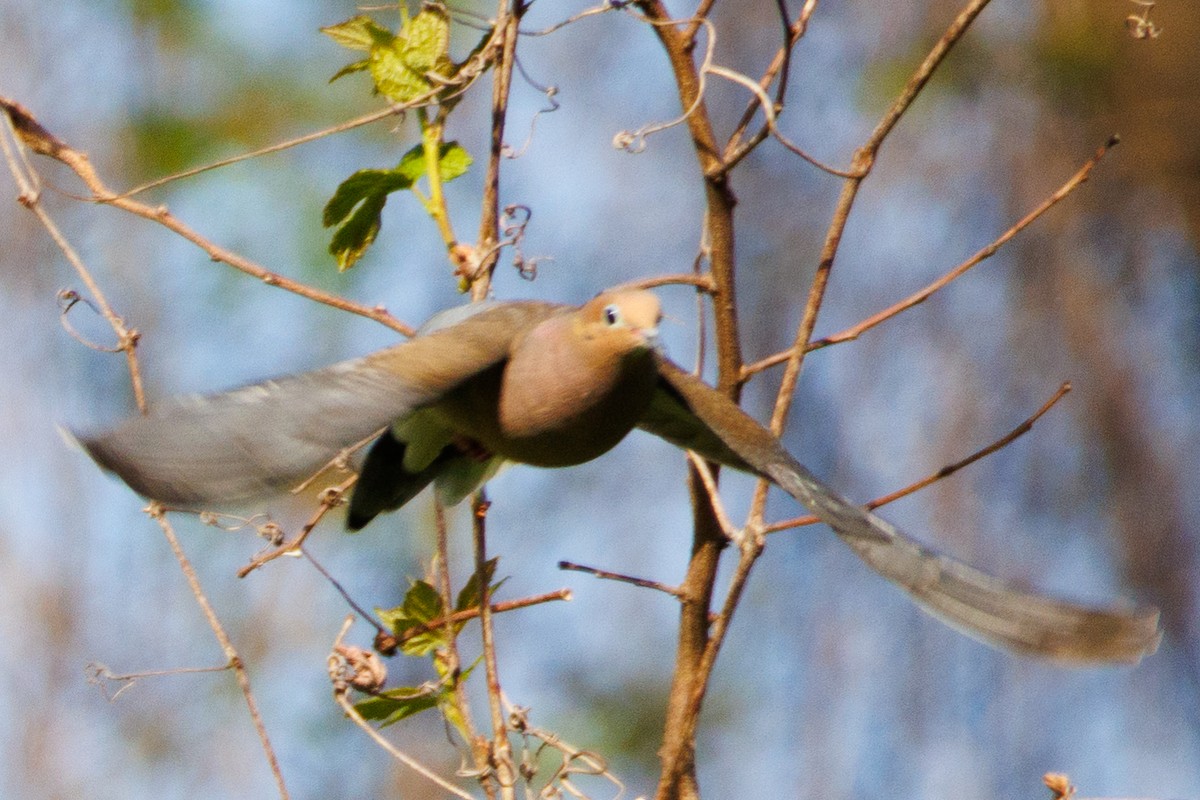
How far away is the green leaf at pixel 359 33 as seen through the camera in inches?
98.1

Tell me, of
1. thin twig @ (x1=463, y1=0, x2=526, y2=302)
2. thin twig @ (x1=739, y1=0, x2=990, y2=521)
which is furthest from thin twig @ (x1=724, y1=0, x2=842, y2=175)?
thin twig @ (x1=463, y1=0, x2=526, y2=302)

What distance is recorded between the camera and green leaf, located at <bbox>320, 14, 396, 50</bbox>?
249cm

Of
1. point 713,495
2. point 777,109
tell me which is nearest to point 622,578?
point 713,495

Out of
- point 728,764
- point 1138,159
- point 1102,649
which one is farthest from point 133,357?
point 1138,159

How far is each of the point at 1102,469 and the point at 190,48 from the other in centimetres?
536

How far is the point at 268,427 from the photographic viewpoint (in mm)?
2188

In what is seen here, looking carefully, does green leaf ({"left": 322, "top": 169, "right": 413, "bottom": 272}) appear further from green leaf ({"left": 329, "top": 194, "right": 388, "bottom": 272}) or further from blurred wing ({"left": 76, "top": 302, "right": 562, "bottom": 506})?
blurred wing ({"left": 76, "top": 302, "right": 562, "bottom": 506})

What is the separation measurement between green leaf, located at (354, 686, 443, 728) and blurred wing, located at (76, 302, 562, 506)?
391mm

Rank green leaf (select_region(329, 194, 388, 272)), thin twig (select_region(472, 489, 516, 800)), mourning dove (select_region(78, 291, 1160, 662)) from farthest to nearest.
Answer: green leaf (select_region(329, 194, 388, 272))
mourning dove (select_region(78, 291, 1160, 662))
thin twig (select_region(472, 489, 516, 800))

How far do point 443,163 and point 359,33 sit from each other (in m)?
0.28

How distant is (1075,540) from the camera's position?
286 inches

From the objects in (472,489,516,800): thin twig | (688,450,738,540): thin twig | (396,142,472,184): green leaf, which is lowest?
(472,489,516,800): thin twig

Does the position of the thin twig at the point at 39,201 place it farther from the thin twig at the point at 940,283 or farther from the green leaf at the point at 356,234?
the thin twig at the point at 940,283

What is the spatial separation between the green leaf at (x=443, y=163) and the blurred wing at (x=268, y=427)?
0.31 m
